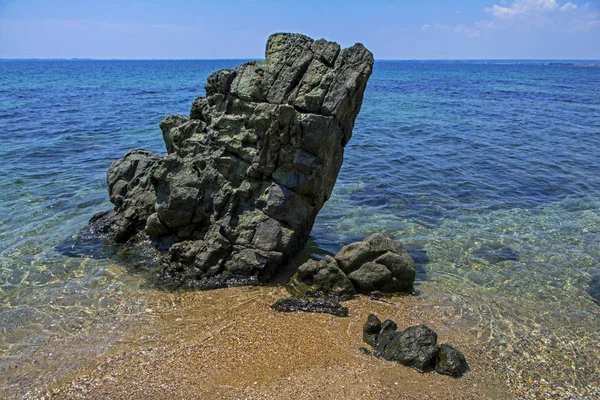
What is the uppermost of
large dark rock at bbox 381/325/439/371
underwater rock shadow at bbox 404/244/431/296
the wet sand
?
large dark rock at bbox 381/325/439/371

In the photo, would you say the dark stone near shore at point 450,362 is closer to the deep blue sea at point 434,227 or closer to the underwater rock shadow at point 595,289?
the deep blue sea at point 434,227

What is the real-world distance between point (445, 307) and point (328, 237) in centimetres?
523

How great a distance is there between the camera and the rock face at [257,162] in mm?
12828

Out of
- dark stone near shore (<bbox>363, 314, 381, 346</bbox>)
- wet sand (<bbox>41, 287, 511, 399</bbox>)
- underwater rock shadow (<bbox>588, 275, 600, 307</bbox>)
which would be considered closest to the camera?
wet sand (<bbox>41, 287, 511, 399</bbox>)

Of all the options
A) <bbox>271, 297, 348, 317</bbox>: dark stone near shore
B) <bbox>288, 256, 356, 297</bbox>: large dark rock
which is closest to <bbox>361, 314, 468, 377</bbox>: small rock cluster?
<bbox>271, 297, 348, 317</bbox>: dark stone near shore

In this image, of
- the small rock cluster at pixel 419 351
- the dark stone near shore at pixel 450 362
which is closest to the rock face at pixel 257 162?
the small rock cluster at pixel 419 351

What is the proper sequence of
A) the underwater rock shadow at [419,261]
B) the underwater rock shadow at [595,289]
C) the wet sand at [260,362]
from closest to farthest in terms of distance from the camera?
the wet sand at [260,362]
the underwater rock shadow at [595,289]
the underwater rock shadow at [419,261]

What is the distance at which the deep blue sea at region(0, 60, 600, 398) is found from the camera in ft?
35.2

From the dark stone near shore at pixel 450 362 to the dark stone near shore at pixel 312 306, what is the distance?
255cm

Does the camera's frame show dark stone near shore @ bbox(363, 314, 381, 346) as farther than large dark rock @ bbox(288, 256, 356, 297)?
No

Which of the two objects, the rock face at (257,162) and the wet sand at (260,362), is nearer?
the wet sand at (260,362)

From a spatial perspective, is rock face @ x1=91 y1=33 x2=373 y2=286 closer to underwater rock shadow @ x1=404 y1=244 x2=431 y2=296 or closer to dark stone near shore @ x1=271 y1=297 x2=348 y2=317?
dark stone near shore @ x1=271 y1=297 x2=348 y2=317

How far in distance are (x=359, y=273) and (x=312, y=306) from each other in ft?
5.48

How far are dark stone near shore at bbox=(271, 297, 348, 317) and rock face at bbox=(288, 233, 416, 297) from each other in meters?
0.32
